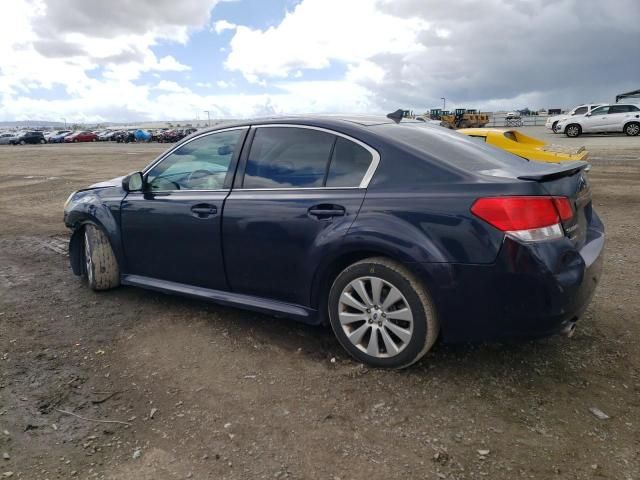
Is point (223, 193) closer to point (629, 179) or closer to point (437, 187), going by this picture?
point (437, 187)

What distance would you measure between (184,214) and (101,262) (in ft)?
4.11

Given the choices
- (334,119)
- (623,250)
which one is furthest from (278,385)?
(623,250)

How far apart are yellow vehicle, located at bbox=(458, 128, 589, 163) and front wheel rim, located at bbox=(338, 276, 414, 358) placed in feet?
19.1

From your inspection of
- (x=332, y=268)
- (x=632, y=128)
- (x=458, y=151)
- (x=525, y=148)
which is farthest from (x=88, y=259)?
(x=632, y=128)

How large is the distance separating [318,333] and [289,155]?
1.33 m

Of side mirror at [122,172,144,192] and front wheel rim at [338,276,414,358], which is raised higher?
side mirror at [122,172,144,192]

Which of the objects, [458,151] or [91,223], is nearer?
[458,151]

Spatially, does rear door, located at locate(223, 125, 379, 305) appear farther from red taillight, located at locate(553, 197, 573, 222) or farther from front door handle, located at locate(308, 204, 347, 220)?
red taillight, located at locate(553, 197, 573, 222)

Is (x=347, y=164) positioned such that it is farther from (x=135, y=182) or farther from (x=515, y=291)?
(x=135, y=182)

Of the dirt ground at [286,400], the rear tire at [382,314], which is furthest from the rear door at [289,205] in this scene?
the dirt ground at [286,400]

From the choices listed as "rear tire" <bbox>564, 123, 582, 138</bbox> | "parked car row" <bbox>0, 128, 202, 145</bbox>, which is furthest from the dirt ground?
"parked car row" <bbox>0, 128, 202, 145</bbox>

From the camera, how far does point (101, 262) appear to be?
468cm

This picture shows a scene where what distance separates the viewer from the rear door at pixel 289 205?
3291 mm

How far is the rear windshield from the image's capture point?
3.15 metres
